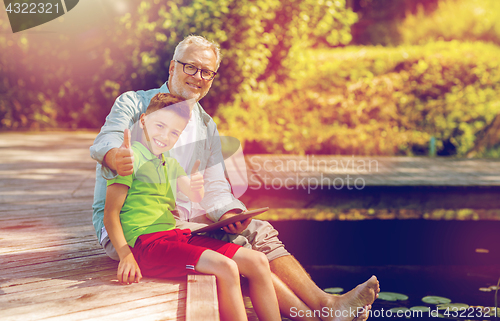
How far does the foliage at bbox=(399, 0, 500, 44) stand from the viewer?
9.86 meters

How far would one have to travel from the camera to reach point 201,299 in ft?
5.96

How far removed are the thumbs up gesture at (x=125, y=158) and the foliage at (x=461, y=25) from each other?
892 centimetres

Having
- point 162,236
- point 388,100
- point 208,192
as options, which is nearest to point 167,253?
point 162,236

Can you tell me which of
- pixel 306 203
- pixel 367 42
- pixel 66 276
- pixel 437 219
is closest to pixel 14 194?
pixel 66 276

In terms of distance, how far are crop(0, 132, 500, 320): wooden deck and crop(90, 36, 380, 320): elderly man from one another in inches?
10.0

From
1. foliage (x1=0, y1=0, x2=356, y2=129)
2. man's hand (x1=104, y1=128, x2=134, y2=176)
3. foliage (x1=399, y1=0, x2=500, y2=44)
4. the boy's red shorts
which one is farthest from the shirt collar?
foliage (x1=399, y1=0, x2=500, y2=44)

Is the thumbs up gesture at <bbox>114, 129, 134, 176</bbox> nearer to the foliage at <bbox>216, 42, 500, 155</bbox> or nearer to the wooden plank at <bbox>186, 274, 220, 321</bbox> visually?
the wooden plank at <bbox>186, 274, 220, 321</bbox>

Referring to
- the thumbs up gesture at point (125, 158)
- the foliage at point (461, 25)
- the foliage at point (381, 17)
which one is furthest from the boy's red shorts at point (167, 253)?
the foliage at point (381, 17)

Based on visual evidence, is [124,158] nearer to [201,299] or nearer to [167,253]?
[167,253]

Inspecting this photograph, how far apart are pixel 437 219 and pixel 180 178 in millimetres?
3501

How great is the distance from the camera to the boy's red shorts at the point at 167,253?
2.00m

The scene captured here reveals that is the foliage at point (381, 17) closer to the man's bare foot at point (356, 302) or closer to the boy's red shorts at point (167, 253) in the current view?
the man's bare foot at point (356, 302)

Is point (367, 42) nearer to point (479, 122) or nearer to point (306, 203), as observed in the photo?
point (479, 122)

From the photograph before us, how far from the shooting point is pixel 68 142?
23.2 ft
